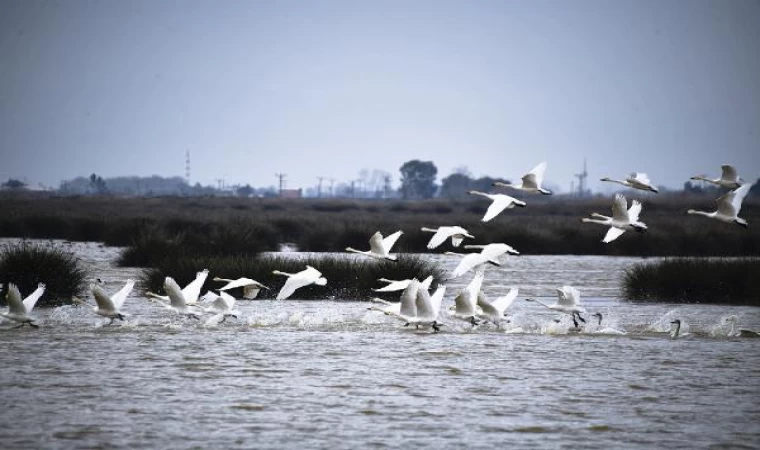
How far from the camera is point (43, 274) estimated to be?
83.7ft

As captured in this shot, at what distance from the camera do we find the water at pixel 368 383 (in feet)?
42.9

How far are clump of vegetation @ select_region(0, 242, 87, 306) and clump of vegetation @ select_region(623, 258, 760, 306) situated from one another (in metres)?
13.3

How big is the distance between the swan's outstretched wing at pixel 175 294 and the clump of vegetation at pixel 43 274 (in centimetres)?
508

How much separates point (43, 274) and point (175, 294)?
608 cm

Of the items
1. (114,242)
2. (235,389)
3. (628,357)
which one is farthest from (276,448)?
(114,242)

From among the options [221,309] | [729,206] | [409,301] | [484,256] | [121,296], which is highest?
[729,206]

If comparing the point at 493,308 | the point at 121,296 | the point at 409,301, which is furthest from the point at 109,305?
the point at 493,308

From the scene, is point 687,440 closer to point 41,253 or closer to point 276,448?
point 276,448

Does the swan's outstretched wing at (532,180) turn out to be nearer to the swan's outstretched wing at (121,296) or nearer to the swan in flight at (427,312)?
the swan in flight at (427,312)

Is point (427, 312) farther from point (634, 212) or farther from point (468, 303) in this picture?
point (634, 212)

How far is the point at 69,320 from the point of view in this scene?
22109 millimetres

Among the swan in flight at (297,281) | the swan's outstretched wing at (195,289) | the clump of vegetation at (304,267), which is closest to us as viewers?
the swan in flight at (297,281)

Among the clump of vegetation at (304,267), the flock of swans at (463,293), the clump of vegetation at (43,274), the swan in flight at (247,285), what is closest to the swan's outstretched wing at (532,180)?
the flock of swans at (463,293)

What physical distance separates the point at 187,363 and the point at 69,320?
5381mm
